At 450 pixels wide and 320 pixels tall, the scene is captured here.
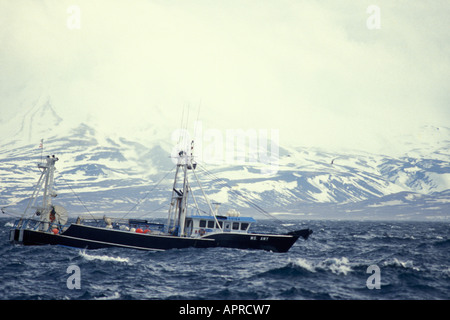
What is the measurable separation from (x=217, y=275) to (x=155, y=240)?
16788 millimetres

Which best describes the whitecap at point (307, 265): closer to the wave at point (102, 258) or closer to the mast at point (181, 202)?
the wave at point (102, 258)

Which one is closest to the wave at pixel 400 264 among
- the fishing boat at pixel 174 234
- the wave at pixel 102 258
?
the fishing boat at pixel 174 234

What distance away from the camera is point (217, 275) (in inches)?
1533

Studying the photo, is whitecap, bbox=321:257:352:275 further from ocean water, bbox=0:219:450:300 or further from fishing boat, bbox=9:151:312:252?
fishing boat, bbox=9:151:312:252

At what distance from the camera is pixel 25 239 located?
189ft

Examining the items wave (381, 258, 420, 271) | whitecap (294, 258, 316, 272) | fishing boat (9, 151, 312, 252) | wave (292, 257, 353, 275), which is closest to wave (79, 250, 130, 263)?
fishing boat (9, 151, 312, 252)

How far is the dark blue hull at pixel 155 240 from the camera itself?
5416 cm

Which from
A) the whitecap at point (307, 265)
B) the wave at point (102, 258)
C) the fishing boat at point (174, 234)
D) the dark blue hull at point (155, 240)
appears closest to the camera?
the whitecap at point (307, 265)

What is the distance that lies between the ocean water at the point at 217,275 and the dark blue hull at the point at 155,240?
106cm

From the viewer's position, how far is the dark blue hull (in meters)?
54.2

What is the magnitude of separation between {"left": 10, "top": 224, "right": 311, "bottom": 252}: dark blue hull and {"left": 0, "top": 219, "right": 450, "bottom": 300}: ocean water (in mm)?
1060
